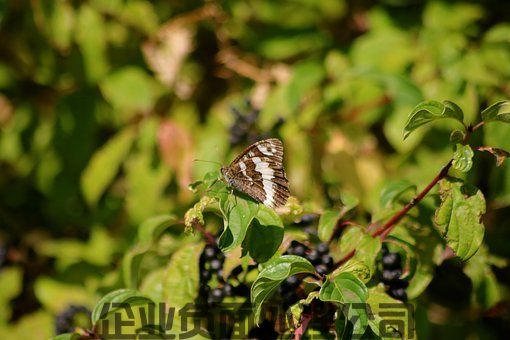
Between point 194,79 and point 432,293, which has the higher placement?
point 194,79

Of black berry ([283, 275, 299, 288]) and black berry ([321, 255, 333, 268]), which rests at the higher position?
black berry ([321, 255, 333, 268])

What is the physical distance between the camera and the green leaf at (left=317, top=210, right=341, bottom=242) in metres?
1.46

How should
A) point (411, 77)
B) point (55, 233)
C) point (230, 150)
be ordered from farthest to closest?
point (55, 233), point (411, 77), point (230, 150)

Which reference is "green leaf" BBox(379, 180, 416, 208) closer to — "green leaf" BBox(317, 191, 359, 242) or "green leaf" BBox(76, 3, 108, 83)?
"green leaf" BBox(317, 191, 359, 242)

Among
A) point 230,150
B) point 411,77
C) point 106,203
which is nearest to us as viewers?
point 230,150

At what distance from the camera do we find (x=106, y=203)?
2.77m

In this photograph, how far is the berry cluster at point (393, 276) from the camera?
1416mm

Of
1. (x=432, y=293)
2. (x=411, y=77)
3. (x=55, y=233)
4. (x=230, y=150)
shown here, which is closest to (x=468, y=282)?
(x=432, y=293)

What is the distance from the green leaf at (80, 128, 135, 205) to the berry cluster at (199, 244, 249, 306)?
106 centimetres

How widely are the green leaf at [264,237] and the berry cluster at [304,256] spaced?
108 mm

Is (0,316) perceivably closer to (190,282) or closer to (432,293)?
(190,282)

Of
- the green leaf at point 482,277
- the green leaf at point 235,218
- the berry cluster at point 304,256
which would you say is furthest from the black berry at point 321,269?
the green leaf at point 482,277

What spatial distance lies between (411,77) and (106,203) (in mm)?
1561

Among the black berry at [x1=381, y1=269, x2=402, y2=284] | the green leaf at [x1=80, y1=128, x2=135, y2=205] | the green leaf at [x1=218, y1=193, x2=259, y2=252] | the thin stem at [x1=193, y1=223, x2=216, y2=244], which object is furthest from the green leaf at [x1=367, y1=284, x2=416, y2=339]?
the green leaf at [x1=80, y1=128, x2=135, y2=205]
